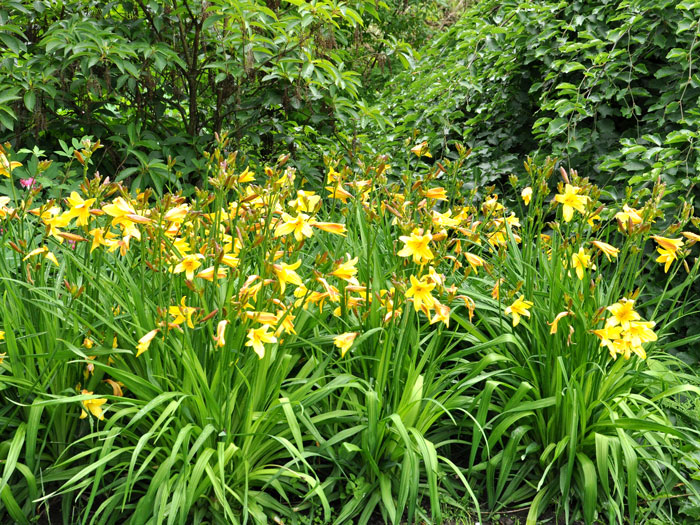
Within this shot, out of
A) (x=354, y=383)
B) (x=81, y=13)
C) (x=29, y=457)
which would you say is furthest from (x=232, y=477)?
(x=81, y=13)

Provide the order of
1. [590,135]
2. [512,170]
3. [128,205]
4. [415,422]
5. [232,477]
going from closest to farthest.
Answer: [128,205]
[232,477]
[415,422]
[590,135]
[512,170]

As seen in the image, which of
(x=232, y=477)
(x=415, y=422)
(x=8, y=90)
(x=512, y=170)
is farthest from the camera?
(x=512, y=170)

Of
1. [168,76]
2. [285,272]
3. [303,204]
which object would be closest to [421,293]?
[285,272]

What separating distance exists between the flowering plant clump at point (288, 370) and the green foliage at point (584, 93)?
46.6 inches

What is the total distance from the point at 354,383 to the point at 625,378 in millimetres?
924

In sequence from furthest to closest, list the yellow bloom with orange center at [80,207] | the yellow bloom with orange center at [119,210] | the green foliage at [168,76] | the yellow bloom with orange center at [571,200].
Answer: the green foliage at [168,76] → the yellow bloom with orange center at [571,200] → the yellow bloom with orange center at [80,207] → the yellow bloom with orange center at [119,210]

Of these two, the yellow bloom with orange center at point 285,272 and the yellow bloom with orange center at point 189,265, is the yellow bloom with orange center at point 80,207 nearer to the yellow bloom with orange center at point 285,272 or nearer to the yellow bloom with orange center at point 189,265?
the yellow bloom with orange center at point 189,265

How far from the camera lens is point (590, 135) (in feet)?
10.8

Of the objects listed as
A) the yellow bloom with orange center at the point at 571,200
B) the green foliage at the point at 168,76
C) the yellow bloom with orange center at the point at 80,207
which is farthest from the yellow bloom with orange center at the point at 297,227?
the green foliage at the point at 168,76

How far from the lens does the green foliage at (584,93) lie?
2.96m

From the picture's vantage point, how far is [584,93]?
3268 mm

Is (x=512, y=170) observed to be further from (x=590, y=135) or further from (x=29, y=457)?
(x=29, y=457)

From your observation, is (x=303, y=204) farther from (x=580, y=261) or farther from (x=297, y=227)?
(x=580, y=261)

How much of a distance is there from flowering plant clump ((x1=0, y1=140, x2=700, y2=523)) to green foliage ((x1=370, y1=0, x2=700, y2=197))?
1.18 m
